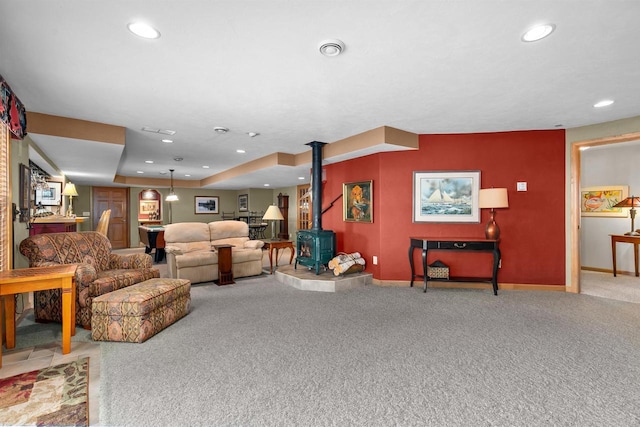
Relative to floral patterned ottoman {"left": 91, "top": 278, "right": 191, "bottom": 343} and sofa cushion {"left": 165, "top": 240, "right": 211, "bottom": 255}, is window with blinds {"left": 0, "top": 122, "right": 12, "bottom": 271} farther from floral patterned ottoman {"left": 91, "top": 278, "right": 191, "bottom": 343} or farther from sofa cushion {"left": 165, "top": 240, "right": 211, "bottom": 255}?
sofa cushion {"left": 165, "top": 240, "right": 211, "bottom": 255}

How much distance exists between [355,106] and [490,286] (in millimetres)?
3457

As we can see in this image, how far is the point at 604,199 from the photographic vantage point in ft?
18.8

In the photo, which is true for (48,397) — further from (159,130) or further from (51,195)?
(51,195)

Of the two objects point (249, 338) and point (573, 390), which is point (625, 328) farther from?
point (249, 338)

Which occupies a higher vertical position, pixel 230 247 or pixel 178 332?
pixel 230 247

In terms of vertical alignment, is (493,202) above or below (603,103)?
below

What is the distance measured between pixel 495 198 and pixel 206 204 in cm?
979

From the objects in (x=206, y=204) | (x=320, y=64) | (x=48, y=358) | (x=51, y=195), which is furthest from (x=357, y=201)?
(x=206, y=204)

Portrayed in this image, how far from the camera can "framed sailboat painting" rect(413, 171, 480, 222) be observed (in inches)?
184

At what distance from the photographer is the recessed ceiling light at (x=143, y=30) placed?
1.94 metres

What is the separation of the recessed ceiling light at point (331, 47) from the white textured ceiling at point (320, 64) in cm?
5

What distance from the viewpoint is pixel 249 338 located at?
9.19 ft

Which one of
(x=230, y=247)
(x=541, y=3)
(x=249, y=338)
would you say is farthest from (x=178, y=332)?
(x=541, y=3)

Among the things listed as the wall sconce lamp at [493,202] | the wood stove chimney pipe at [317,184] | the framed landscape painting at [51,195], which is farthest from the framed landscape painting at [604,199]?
the framed landscape painting at [51,195]
